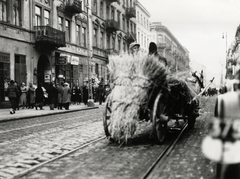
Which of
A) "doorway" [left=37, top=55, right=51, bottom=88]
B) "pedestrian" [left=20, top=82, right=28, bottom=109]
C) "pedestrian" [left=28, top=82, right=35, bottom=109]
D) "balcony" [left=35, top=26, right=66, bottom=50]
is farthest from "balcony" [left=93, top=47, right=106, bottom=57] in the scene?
"pedestrian" [left=28, top=82, right=35, bottom=109]

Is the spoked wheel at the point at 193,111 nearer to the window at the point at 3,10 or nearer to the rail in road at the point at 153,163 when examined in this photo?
the rail in road at the point at 153,163

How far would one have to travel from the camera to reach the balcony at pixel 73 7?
30.7 m

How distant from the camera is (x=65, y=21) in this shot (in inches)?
1229

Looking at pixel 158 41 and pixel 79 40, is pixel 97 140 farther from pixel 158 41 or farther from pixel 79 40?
pixel 158 41

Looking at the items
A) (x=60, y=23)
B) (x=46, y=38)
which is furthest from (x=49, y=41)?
(x=60, y=23)

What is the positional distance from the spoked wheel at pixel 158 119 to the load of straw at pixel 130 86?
8.6 inches

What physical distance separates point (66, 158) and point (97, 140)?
1995 millimetres

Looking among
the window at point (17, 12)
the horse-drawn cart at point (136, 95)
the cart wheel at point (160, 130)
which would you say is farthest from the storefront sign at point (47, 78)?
the cart wheel at point (160, 130)

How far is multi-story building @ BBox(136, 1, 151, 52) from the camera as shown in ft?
194

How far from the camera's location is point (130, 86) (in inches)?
279

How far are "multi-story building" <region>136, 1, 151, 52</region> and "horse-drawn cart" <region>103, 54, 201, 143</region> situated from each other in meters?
50.8

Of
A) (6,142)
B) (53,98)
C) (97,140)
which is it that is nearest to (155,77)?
(97,140)

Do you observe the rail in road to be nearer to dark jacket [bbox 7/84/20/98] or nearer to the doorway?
dark jacket [bbox 7/84/20/98]

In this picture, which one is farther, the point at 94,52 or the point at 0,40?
the point at 94,52
